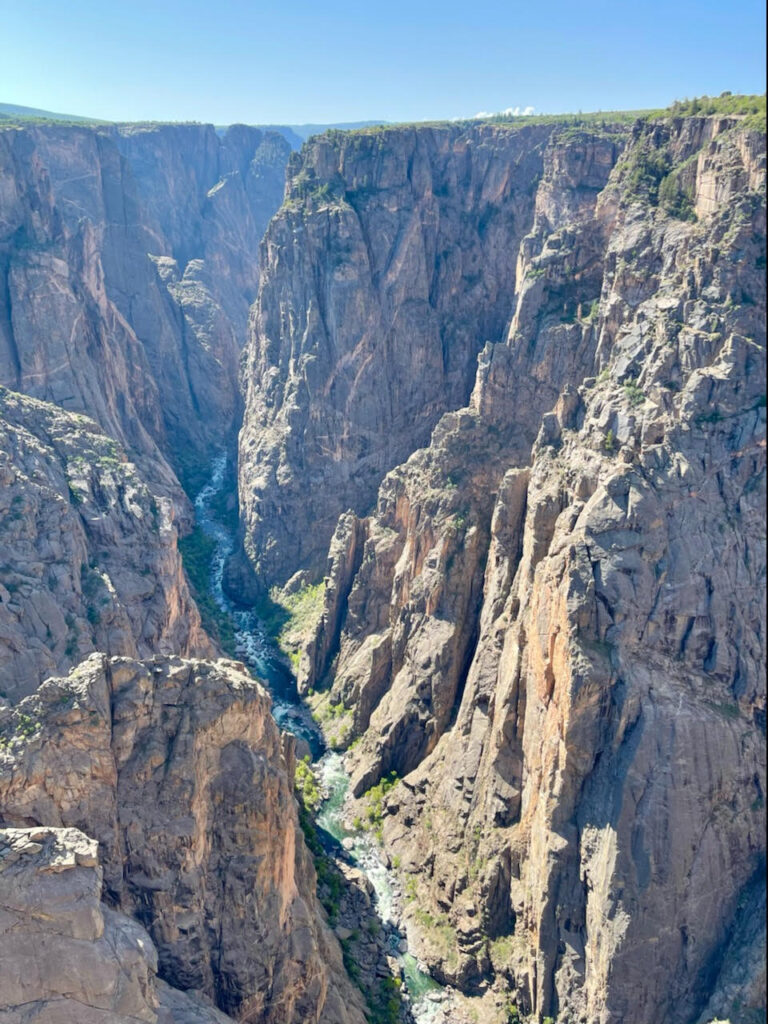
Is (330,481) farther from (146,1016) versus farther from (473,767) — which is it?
(146,1016)

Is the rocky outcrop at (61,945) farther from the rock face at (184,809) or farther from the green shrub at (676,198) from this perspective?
the green shrub at (676,198)

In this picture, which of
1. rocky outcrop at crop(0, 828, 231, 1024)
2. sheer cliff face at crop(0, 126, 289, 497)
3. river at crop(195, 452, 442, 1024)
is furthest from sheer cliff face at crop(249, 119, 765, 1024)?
sheer cliff face at crop(0, 126, 289, 497)

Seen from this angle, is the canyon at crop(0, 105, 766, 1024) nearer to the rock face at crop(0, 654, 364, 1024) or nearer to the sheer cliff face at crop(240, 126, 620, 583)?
the rock face at crop(0, 654, 364, 1024)

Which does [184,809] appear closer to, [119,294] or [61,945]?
[61,945]

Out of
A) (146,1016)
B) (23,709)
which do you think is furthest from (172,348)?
(146,1016)

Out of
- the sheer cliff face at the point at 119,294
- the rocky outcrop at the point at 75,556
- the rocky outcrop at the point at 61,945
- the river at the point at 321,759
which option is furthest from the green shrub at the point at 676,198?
the sheer cliff face at the point at 119,294

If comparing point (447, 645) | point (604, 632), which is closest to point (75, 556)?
point (447, 645)
